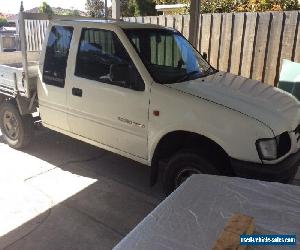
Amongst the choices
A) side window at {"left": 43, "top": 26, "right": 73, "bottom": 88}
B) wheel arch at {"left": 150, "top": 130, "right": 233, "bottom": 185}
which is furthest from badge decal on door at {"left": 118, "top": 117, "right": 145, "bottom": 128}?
side window at {"left": 43, "top": 26, "right": 73, "bottom": 88}

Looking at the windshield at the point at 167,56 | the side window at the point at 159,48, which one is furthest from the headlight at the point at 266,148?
the side window at the point at 159,48

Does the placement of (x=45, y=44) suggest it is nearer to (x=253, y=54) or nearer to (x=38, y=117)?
(x=38, y=117)

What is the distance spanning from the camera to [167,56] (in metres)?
4.60

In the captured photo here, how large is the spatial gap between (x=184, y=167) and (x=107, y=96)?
1335 millimetres

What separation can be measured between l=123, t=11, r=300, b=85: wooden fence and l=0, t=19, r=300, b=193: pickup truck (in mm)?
2925

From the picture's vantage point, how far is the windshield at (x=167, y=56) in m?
4.18

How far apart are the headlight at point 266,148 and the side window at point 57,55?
9.30 feet

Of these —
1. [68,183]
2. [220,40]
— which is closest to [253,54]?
[220,40]

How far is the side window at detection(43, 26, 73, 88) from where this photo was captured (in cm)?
481

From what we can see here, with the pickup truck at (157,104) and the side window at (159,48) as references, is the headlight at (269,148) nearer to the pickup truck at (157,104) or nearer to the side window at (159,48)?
the pickup truck at (157,104)

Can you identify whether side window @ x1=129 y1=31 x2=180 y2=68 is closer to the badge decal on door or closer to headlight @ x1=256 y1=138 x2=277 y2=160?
the badge decal on door

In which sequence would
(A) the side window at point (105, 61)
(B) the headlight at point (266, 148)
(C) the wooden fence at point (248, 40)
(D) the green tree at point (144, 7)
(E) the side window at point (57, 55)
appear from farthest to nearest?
(D) the green tree at point (144, 7) < (C) the wooden fence at point (248, 40) < (E) the side window at point (57, 55) < (A) the side window at point (105, 61) < (B) the headlight at point (266, 148)

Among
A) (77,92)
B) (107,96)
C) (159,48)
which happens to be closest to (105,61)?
(107,96)

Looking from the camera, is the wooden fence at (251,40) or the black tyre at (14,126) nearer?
the black tyre at (14,126)
